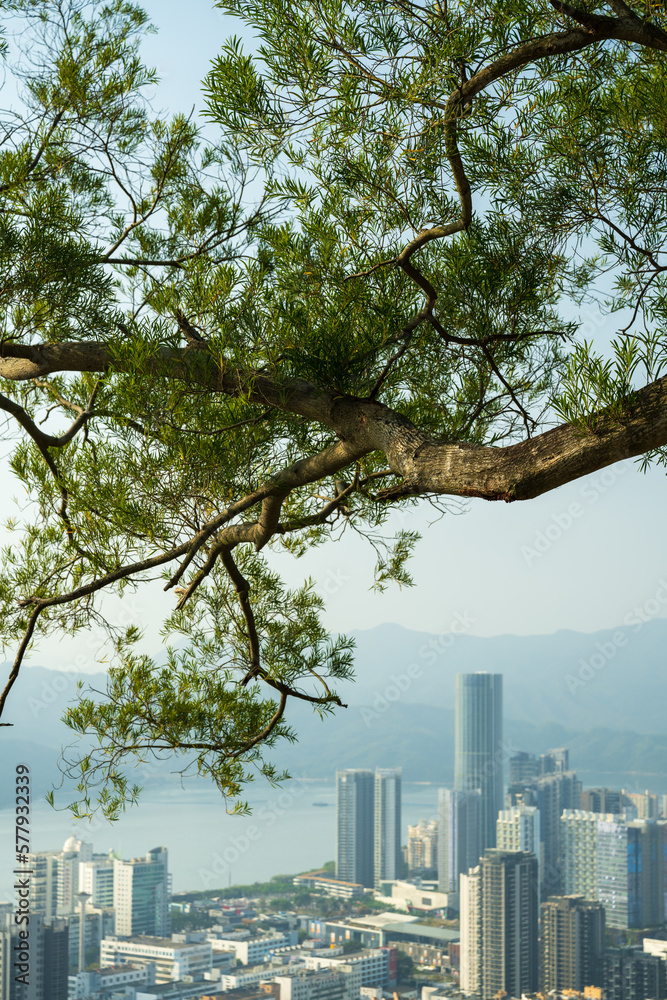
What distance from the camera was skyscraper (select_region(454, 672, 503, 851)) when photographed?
1686 centimetres

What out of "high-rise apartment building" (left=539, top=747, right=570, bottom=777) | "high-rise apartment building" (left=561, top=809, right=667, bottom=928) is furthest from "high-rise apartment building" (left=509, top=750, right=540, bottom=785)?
"high-rise apartment building" (left=561, top=809, right=667, bottom=928)

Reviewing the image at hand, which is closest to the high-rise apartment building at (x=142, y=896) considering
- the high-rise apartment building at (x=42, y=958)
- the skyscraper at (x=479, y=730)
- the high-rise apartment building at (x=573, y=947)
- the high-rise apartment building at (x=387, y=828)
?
the high-rise apartment building at (x=42, y=958)

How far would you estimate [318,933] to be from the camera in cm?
1119

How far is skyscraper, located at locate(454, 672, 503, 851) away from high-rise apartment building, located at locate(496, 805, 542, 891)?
99.3 inches

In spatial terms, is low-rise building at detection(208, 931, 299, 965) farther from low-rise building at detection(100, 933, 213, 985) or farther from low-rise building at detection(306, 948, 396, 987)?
low-rise building at detection(306, 948, 396, 987)

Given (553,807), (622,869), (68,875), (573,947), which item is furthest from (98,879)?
(553,807)

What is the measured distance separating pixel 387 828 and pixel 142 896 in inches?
205

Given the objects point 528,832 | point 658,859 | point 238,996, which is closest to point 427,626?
point 528,832

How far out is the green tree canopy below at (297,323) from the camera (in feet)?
3.55

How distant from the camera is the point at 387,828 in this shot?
47.3 ft

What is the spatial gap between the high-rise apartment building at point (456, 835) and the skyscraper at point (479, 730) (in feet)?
2.34

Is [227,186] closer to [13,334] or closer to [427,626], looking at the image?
[13,334]

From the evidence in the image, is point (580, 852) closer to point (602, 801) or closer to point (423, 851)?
point (602, 801)

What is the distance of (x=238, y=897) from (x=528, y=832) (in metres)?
4.69
